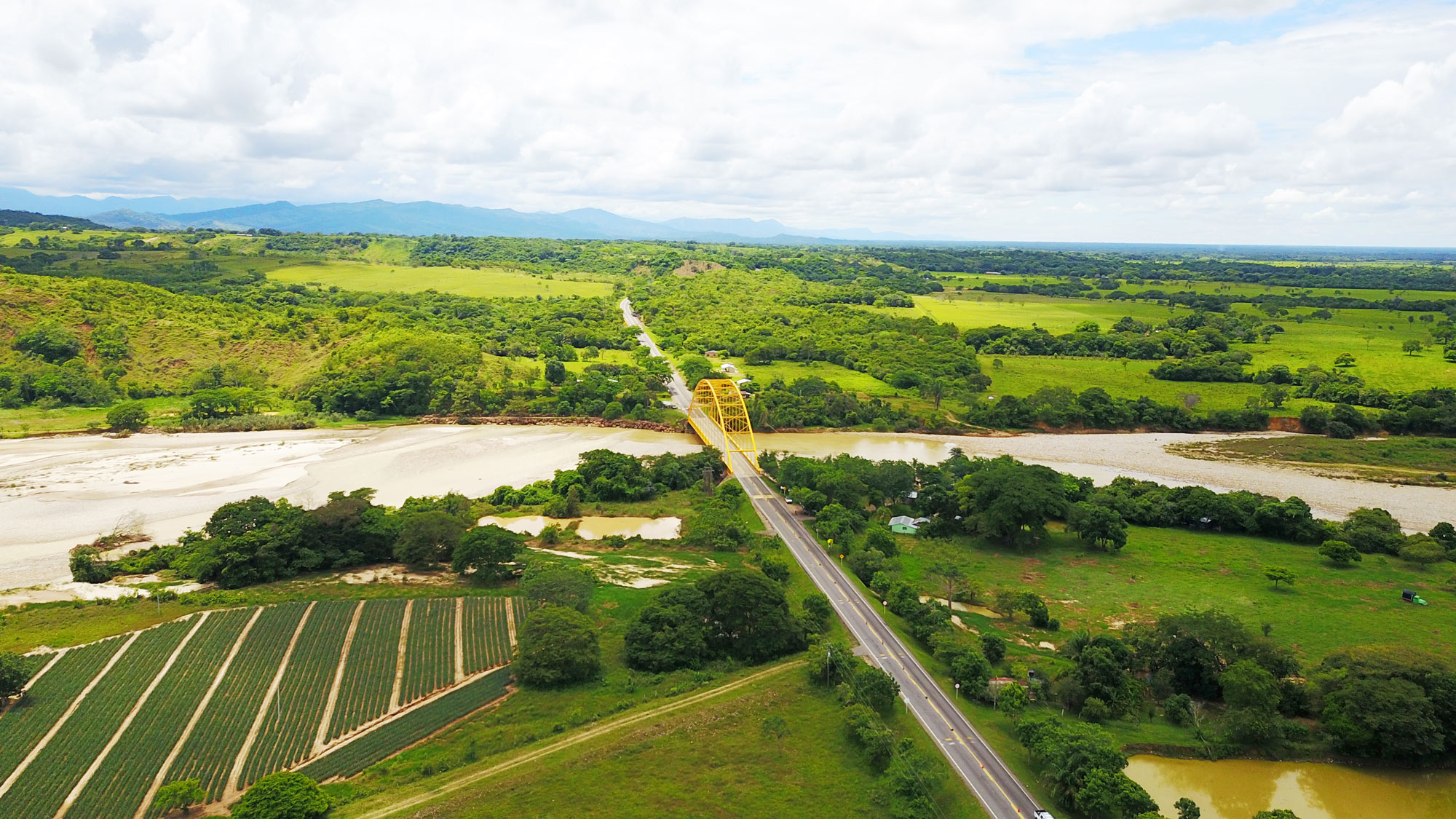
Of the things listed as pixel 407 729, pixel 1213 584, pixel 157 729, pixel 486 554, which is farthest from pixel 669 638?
pixel 1213 584

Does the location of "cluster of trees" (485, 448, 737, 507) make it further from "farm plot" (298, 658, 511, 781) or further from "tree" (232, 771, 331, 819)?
"tree" (232, 771, 331, 819)

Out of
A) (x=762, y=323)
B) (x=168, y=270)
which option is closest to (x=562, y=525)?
(x=762, y=323)

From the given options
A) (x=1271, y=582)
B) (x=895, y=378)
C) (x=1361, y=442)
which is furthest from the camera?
(x=895, y=378)

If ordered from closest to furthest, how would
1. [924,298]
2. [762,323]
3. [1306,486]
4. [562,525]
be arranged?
[562,525], [1306,486], [762,323], [924,298]

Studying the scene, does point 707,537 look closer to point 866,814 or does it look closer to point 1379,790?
point 866,814

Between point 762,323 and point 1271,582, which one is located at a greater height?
point 762,323

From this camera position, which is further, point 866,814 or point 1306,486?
point 1306,486

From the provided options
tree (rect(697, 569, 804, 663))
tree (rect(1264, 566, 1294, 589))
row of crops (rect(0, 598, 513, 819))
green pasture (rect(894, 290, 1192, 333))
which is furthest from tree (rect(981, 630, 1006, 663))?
green pasture (rect(894, 290, 1192, 333))
